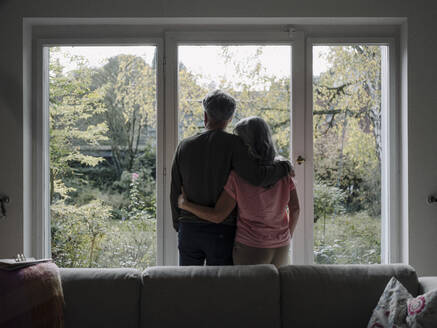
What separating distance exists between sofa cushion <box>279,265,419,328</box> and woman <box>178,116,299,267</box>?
22 cm

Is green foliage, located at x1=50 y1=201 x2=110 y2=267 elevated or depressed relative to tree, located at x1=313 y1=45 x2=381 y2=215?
depressed

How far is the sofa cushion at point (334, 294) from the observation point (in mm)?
1855

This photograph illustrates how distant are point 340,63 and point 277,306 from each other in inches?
67.1

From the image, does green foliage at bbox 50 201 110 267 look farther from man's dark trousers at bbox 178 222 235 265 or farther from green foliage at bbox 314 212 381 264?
green foliage at bbox 314 212 381 264

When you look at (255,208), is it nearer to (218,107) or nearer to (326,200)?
(218,107)

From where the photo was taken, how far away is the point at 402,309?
169 centimetres

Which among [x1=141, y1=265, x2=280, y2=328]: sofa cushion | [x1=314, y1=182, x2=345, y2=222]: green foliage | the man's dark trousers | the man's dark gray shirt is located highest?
the man's dark gray shirt

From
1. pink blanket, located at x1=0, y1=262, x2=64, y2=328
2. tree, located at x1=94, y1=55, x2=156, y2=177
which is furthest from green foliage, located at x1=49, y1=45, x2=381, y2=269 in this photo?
pink blanket, located at x1=0, y1=262, x2=64, y2=328

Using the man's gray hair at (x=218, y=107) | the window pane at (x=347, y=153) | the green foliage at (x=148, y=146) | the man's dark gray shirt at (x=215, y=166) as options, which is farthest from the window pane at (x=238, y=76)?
the man's dark gray shirt at (x=215, y=166)

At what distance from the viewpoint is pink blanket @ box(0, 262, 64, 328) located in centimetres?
167

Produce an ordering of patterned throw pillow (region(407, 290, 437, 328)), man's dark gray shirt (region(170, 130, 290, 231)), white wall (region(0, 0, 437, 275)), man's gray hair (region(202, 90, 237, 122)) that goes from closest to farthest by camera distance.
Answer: patterned throw pillow (region(407, 290, 437, 328)), man's dark gray shirt (region(170, 130, 290, 231)), man's gray hair (region(202, 90, 237, 122)), white wall (region(0, 0, 437, 275))

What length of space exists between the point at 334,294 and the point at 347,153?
1186mm

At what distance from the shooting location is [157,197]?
2.79m

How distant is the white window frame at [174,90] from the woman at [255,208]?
68 centimetres
